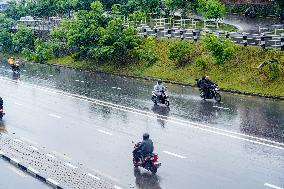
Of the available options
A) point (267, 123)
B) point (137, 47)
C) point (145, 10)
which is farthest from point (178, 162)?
point (145, 10)

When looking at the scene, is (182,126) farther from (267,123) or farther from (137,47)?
(137,47)

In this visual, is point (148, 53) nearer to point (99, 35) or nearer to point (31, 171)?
point (99, 35)

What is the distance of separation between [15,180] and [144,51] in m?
20.6

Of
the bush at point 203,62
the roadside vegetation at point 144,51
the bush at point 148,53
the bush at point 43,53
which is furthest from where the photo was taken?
the bush at point 43,53

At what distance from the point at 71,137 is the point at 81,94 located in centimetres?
957

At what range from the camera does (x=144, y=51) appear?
1401 inches

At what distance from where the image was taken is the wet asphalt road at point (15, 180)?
15859 mm

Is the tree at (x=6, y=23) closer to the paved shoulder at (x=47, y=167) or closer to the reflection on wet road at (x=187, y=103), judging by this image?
the reflection on wet road at (x=187, y=103)

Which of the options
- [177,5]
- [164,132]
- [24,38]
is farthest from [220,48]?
[24,38]

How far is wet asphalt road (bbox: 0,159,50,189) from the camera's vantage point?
52.0 ft

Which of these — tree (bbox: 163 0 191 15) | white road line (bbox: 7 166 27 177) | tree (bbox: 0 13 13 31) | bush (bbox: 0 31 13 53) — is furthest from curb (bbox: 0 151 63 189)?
tree (bbox: 0 13 13 31)

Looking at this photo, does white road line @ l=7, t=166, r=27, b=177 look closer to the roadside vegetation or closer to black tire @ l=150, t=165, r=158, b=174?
black tire @ l=150, t=165, r=158, b=174

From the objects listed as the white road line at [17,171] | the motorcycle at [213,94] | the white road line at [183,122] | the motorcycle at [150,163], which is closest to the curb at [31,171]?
the white road line at [17,171]

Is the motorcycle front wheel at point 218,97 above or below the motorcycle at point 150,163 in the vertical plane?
above
